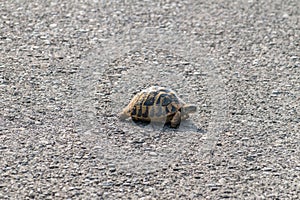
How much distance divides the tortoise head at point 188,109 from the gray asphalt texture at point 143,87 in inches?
5.3

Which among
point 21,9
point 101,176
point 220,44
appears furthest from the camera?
point 21,9

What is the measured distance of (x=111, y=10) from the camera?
9.79 m

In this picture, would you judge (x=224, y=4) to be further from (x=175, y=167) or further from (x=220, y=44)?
(x=175, y=167)

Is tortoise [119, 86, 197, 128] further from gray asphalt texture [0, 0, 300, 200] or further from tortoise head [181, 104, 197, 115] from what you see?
gray asphalt texture [0, 0, 300, 200]

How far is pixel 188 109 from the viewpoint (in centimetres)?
689

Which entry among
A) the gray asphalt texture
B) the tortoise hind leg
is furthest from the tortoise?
the gray asphalt texture

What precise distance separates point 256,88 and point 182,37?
1.67m

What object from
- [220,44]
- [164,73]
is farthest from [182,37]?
[164,73]

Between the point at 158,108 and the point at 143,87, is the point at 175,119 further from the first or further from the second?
the point at 143,87

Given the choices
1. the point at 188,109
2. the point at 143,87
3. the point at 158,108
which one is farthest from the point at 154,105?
the point at 143,87

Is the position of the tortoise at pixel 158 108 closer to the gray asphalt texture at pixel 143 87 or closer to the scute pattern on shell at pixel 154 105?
the scute pattern on shell at pixel 154 105

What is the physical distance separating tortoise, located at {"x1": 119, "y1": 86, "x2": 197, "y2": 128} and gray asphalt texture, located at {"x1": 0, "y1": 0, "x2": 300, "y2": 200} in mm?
103

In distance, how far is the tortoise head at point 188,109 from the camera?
685 centimetres

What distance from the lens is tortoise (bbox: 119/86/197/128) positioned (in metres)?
6.76
